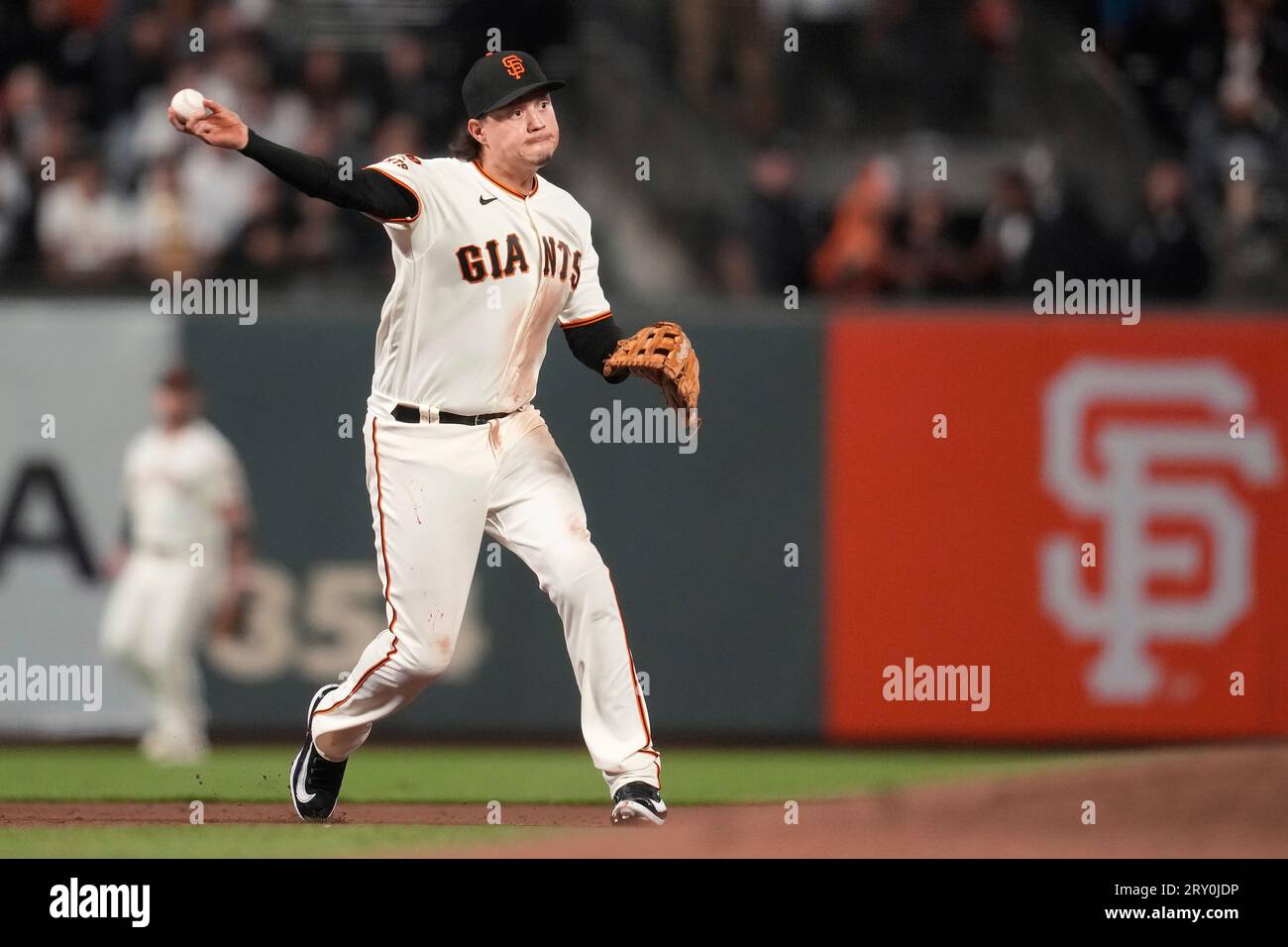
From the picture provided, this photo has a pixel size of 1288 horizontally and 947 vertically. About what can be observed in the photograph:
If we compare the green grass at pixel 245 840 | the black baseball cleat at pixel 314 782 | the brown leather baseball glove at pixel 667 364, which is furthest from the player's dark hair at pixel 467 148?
the green grass at pixel 245 840

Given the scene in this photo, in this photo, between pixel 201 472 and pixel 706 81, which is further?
pixel 706 81

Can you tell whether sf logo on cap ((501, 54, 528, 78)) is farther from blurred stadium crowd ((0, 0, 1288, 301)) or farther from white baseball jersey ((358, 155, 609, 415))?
blurred stadium crowd ((0, 0, 1288, 301))

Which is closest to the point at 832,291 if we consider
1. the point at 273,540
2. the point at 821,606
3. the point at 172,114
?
the point at 821,606

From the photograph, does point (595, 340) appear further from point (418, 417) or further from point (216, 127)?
point (216, 127)

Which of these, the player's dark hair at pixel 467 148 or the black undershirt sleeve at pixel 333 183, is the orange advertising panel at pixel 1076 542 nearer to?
the player's dark hair at pixel 467 148

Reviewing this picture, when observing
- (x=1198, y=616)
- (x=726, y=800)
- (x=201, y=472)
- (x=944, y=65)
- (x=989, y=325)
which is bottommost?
(x=726, y=800)

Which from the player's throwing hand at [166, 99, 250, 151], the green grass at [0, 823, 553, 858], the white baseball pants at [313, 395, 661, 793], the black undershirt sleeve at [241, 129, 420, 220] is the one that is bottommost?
the green grass at [0, 823, 553, 858]

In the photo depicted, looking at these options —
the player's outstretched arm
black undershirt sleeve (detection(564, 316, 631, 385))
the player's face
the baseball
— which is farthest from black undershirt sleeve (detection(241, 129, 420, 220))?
black undershirt sleeve (detection(564, 316, 631, 385))

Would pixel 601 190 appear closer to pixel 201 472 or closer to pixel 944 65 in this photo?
pixel 944 65
